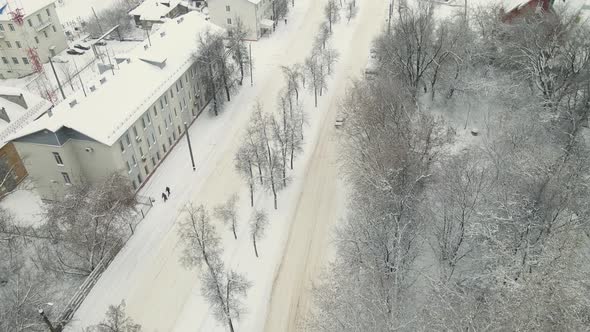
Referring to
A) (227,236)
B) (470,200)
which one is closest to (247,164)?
(227,236)

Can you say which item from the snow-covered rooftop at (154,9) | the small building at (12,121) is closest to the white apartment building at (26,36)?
the snow-covered rooftop at (154,9)

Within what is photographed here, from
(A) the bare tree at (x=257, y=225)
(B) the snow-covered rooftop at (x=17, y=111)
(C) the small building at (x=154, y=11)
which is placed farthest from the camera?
(C) the small building at (x=154, y=11)

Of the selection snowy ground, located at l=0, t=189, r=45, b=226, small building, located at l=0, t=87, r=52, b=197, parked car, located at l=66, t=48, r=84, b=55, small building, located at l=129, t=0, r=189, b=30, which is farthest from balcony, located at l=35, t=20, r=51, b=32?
snowy ground, located at l=0, t=189, r=45, b=226

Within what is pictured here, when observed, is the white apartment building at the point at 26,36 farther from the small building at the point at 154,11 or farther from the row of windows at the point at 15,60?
the small building at the point at 154,11

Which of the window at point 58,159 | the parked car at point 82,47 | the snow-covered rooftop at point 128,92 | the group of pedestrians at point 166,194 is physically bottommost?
the group of pedestrians at point 166,194

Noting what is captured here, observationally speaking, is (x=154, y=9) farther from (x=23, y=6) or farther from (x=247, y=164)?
(x=247, y=164)

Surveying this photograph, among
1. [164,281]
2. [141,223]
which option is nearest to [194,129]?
[141,223]

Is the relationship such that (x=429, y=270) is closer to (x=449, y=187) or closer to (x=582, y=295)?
(x=449, y=187)
